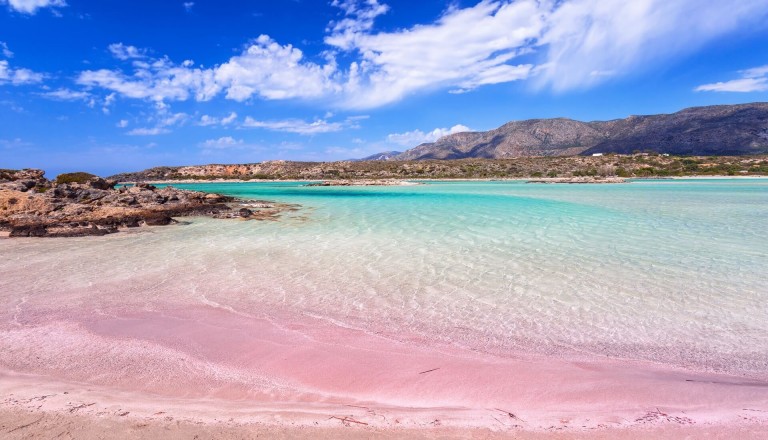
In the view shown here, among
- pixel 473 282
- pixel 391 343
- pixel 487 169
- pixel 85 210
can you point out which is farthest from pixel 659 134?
pixel 391 343

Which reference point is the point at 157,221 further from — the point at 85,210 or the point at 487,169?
the point at 487,169

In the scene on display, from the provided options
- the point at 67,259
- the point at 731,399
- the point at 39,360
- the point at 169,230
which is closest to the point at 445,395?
the point at 731,399

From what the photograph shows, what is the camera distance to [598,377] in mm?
4090

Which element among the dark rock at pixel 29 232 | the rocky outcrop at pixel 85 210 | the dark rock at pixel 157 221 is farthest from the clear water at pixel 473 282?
the dark rock at pixel 157 221

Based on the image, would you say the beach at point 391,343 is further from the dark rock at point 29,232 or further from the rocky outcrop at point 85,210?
the rocky outcrop at point 85,210

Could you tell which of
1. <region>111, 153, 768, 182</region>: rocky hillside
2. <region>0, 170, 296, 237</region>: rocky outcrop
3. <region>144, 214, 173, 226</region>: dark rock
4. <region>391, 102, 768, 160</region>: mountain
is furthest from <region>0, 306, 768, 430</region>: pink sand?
<region>391, 102, 768, 160</region>: mountain

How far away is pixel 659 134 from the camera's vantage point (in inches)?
5423

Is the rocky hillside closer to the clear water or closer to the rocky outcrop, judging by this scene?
the rocky outcrop

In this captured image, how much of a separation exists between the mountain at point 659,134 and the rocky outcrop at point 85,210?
5628 inches

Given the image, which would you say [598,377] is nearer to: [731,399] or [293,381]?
[731,399]

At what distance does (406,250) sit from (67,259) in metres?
8.58

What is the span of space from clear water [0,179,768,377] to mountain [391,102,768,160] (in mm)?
138464

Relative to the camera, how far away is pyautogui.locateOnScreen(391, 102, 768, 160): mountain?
119 meters

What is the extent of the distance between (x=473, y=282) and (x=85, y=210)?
61.7ft
